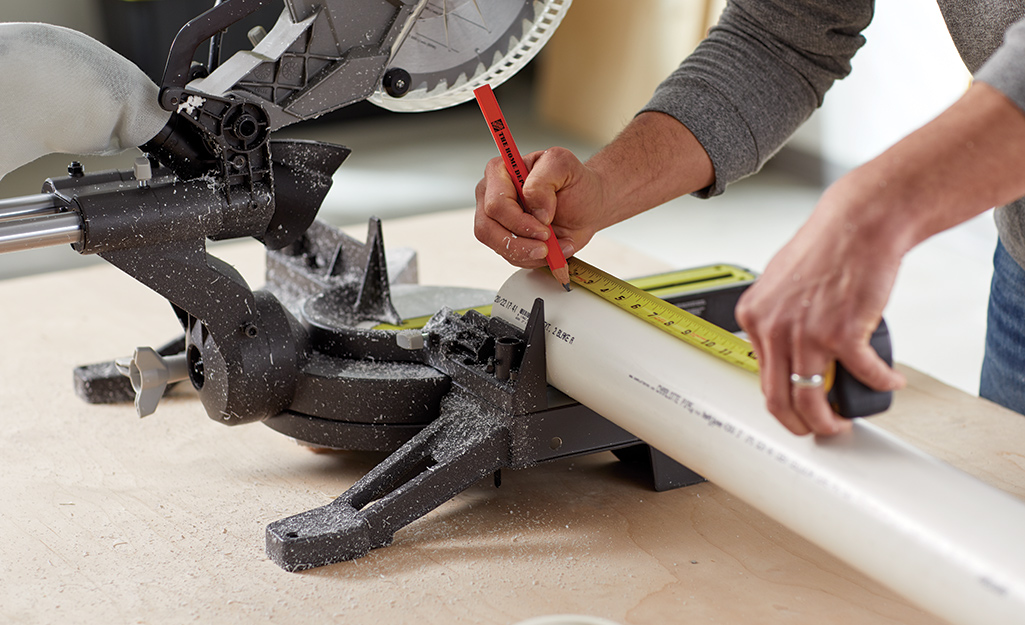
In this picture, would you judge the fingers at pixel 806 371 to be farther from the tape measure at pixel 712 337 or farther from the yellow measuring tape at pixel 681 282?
the yellow measuring tape at pixel 681 282

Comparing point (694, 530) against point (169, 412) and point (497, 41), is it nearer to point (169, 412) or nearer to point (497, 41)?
point (497, 41)

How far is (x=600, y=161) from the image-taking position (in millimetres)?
1157

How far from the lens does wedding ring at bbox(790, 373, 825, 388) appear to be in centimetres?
67

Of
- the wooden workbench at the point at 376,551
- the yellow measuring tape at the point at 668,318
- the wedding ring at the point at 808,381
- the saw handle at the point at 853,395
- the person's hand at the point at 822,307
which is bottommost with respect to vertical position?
the wooden workbench at the point at 376,551

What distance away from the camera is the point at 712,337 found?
865 mm

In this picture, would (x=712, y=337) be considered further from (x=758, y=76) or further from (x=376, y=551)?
(x=758, y=76)

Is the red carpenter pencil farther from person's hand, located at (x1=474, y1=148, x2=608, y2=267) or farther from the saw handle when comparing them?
the saw handle

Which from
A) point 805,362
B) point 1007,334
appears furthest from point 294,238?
point 1007,334

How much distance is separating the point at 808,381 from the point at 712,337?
0.20 m

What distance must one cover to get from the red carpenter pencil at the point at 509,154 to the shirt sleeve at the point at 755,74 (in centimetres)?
27

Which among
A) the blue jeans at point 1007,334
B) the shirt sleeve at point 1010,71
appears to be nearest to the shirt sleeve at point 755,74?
the blue jeans at point 1007,334

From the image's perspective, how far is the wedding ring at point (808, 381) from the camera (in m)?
0.67

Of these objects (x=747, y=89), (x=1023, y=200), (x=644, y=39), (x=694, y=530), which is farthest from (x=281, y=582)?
(x=644, y=39)

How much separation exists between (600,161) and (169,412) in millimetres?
583
